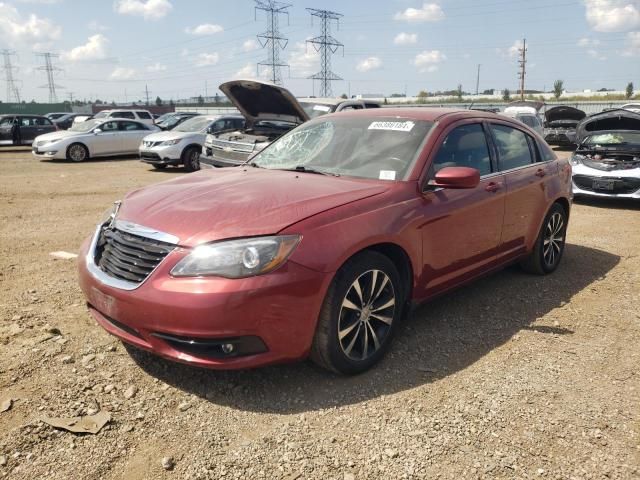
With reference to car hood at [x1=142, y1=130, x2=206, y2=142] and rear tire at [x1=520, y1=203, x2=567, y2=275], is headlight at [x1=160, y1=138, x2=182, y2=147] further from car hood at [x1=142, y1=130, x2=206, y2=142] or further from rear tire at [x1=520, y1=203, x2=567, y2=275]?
rear tire at [x1=520, y1=203, x2=567, y2=275]

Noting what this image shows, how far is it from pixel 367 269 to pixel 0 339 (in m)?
2.57

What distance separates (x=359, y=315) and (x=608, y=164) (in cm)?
832

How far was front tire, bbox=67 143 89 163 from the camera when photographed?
679 inches

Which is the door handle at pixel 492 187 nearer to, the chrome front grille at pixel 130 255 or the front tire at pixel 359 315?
the front tire at pixel 359 315

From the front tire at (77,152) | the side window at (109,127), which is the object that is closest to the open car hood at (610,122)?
the side window at (109,127)

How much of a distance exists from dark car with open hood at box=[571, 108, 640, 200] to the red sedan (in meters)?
5.86

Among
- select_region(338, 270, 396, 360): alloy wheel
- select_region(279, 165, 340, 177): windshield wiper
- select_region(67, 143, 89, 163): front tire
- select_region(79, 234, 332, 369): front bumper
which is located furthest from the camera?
select_region(67, 143, 89, 163): front tire

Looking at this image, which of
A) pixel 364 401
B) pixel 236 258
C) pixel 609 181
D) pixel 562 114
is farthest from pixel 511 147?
pixel 562 114

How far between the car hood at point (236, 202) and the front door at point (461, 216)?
0.51 m

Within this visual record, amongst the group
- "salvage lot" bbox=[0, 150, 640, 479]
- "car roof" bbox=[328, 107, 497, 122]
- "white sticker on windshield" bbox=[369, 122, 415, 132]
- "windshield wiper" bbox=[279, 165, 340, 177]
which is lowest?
"salvage lot" bbox=[0, 150, 640, 479]

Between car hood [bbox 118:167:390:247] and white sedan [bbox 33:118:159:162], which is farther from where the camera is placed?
white sedan [bbox 33:118:159:162]

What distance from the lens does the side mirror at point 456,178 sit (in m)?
3.59

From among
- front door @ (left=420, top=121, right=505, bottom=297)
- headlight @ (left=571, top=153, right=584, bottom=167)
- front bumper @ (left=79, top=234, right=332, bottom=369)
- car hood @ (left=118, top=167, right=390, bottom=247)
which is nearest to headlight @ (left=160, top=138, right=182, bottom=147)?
headlight @ (left=571, top=153, right=584, bottom=167)

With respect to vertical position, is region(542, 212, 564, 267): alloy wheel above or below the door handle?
below
